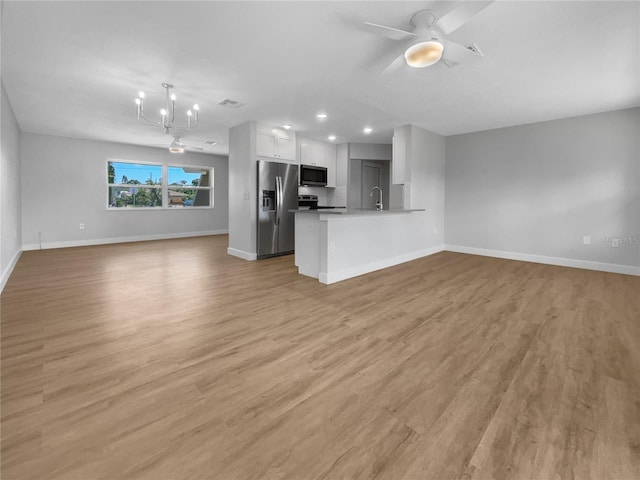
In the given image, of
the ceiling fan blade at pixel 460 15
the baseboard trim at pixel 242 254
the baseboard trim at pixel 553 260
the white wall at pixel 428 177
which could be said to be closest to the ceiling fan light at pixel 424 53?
the ceiling fan blade at pixel 460 15

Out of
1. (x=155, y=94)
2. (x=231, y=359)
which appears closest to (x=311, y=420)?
(x=231, y=359)

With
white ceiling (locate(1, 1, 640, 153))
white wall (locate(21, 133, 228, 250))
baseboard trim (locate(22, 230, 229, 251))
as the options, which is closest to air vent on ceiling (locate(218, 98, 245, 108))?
white ceiling (locate(1, 1, 640, 153))

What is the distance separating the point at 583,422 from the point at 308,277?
127 inches

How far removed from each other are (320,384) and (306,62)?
117 inches

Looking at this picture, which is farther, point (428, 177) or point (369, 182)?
point (369, 182)

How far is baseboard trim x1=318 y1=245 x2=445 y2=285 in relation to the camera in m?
3.98

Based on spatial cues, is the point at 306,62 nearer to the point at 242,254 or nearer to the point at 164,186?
the point at 242,254

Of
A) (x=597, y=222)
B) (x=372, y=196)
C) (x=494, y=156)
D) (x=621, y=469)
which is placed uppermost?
(x=494, y=156)

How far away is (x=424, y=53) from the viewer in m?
2.14

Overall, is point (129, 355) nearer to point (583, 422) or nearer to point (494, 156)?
point (583, 422)

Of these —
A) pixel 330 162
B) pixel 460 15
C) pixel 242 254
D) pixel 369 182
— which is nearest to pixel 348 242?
pixel 242 254

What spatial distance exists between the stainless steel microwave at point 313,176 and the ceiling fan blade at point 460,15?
457cm

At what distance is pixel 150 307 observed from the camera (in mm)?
3031

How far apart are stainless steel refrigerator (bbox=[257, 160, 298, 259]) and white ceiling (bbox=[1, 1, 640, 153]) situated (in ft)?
3.31
